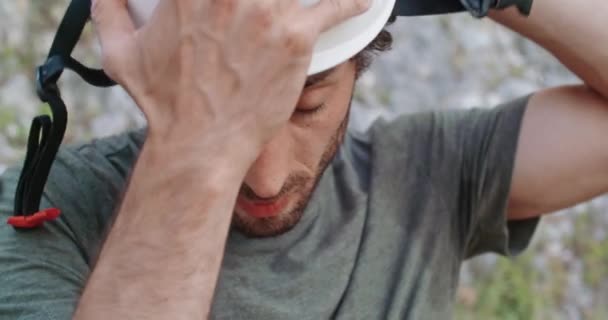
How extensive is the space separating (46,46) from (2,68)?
176mm

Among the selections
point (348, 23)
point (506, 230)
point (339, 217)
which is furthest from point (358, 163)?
point (348, 23)

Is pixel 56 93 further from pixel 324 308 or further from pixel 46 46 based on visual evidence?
pixel 46 46

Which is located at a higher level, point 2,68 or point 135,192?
point 135,192

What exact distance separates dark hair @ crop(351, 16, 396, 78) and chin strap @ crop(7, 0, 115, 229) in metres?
0.42

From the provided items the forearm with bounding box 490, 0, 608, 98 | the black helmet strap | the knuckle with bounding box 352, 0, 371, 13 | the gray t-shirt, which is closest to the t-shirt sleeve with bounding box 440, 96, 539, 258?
the gray t-shirt

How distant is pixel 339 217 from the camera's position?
1838 millimetres

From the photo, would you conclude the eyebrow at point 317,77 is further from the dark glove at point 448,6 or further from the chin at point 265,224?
the chin at point 265,224

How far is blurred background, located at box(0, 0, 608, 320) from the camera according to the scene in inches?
120

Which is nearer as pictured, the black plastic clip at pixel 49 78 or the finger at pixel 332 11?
the finger at pixel 332 11

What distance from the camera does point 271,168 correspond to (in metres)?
1.50

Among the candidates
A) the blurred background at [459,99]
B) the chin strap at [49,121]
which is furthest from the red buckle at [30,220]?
the blurred background at [459,99]

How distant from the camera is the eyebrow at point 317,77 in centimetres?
147

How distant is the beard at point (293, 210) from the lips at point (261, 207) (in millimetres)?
16

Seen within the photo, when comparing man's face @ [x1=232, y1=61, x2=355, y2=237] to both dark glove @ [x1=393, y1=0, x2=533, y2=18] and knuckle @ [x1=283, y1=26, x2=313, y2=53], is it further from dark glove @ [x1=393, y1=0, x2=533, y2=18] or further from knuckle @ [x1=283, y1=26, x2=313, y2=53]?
knuckle @ [x1=283, y1=26, x2=313, y2=53]
